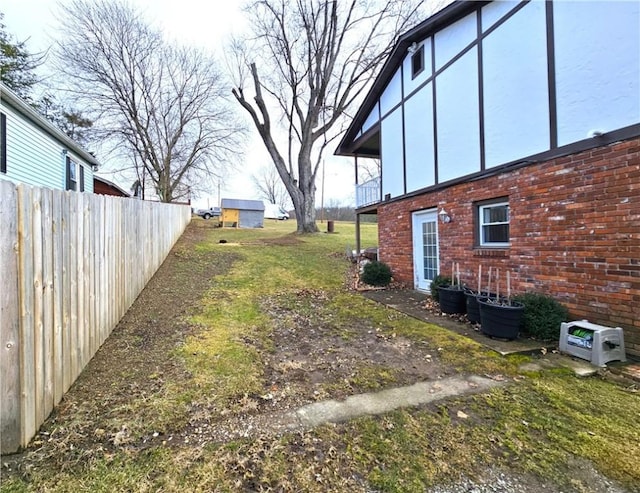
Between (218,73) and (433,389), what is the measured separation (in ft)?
88.2

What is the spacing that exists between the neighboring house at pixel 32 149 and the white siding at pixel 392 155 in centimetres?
864

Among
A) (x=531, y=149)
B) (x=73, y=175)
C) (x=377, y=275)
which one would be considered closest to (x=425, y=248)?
(x=377, y=275)

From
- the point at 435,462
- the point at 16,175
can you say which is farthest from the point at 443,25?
the point at 16,175

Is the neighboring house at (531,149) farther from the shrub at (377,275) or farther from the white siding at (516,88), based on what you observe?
the shrub at (377,275)

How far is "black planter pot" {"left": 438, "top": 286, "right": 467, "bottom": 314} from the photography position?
19.4ft

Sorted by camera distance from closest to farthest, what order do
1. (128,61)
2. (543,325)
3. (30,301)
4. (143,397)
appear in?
(30,301)
(143,397)
(543,325)
(128,61)

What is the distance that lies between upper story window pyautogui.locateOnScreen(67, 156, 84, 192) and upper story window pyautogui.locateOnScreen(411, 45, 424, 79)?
1310 centimetres

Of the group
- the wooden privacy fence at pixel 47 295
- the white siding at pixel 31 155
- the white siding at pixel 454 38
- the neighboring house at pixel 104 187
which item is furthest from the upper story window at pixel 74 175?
the white siding at pixel 454 38

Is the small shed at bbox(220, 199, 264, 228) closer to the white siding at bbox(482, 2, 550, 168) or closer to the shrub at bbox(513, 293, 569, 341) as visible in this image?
the white siding at bbox(482, 2, 550, 168)

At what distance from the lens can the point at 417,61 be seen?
834 centimetres

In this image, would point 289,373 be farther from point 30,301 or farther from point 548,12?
point 548,12

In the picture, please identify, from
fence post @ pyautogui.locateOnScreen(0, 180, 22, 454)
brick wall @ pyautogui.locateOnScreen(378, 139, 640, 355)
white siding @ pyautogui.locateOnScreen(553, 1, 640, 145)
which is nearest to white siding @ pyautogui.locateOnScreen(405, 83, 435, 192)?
brick wall @ pyautogui.locateOnScreen(378, 139, 640, 355)

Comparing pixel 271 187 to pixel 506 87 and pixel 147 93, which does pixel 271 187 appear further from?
pixel 506 87

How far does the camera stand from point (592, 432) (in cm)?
250
